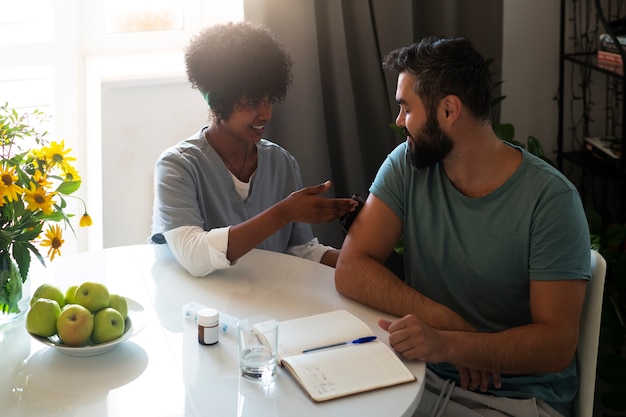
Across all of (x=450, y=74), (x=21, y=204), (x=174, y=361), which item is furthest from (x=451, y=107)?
(x=21, y=204)

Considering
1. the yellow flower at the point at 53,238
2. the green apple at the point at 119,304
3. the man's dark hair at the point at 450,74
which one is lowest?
the green apple at the point at 119,304

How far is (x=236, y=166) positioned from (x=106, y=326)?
72 cm

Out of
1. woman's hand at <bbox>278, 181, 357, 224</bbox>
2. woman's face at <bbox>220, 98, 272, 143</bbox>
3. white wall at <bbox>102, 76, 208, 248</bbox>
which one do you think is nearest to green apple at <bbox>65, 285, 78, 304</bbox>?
woman's hand at <bbox>278, 181, 357, 224</bbox>

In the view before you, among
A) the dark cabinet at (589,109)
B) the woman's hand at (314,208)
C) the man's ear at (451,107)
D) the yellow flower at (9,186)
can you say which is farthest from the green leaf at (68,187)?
the dark cabinet at (589,109)

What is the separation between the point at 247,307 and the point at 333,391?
14.7 inches

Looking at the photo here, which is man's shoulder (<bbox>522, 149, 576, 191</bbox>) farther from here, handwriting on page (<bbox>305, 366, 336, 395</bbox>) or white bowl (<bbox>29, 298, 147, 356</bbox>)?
white bowl (<bbox>29, 298, 147, 356</bbox>)

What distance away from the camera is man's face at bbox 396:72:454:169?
1773mm

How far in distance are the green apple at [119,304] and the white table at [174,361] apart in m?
0.06

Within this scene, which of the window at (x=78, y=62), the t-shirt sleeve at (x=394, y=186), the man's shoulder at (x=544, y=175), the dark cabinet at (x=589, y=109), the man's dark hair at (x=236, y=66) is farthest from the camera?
the dark cabinet at (x=589, y=109)

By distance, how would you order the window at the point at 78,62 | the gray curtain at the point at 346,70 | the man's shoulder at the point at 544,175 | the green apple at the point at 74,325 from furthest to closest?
the window at the point at 78,62 < the gray curtain at the point at 346,70 < the man's shoulder at the point at 544,175 < the green apple at the point at 74,325

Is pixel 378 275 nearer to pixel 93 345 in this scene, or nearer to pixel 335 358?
pixel 335 358

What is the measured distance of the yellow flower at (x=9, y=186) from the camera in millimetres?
1455

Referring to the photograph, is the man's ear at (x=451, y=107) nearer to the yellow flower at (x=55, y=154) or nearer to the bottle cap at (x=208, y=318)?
the bottle cap at (x=208, y=318)

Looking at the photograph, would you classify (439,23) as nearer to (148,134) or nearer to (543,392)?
(148,134)
